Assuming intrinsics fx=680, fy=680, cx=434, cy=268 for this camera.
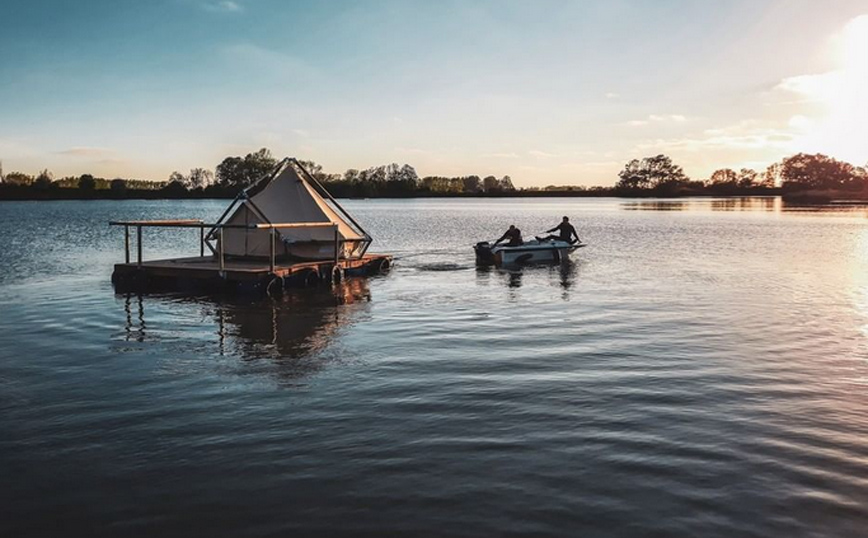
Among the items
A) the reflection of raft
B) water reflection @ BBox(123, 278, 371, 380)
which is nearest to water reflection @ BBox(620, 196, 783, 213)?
the reflection of raft

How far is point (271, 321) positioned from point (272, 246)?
5.43 meters

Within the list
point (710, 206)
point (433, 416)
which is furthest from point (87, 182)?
point (433, 416)

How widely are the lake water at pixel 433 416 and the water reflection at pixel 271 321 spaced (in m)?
0.11

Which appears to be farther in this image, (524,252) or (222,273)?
(524,252)

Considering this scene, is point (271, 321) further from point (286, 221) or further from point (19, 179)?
point (19, 179)

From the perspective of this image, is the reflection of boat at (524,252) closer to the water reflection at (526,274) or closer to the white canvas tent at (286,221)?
the water reflection at (526,274)

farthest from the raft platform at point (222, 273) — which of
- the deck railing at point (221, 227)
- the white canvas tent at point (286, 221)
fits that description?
the white canvas tent at point (286, 221)

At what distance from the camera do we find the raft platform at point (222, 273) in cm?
2158

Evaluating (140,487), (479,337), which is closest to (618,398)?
(479,337)

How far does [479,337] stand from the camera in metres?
15.1

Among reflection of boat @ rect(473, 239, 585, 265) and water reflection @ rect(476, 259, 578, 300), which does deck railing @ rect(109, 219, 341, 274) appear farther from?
reflection of boat @ rect(473, 239, 585, 265)

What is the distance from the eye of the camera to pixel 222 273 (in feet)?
70.6

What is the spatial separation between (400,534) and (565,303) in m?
14.5

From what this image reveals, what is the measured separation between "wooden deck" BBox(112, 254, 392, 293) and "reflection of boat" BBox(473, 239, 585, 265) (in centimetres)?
809
